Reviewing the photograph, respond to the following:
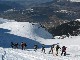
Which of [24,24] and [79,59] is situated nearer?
[79,59]

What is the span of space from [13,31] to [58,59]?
205 feet

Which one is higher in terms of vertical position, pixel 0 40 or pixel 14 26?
pixel 14 26

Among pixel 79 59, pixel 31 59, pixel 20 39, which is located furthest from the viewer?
pixel 20 39

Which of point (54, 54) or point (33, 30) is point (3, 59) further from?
point (33, 30)

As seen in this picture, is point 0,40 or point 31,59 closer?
point 31,59

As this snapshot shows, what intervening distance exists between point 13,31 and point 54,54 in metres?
58.9

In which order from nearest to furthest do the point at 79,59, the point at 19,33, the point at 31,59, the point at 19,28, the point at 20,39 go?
the point at 31,59, the point at 79,59, the point at 20,39, the point at 19,33, the point at 19,28

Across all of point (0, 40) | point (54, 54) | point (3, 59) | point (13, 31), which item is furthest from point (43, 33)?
point (3, 59)

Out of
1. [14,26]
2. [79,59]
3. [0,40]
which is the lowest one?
[79,59]

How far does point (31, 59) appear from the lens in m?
43.9

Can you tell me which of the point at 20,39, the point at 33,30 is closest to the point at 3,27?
the point at 33,30

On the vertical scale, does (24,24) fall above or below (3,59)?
above

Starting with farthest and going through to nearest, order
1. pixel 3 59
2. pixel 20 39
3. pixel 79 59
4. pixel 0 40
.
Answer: pixel 20 39
pixel 0 40
pixel 79 59
pixel 3 59

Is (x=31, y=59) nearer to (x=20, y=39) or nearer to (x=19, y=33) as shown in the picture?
(x=20, y=39)
